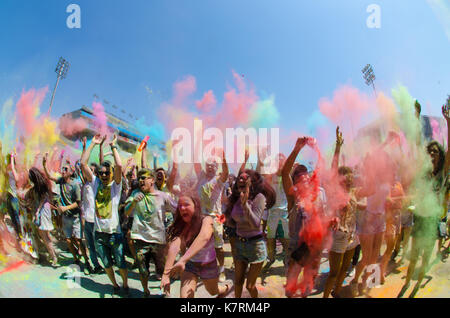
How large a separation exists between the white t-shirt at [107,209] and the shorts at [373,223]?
10.8 ft

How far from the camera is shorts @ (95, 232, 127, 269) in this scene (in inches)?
131

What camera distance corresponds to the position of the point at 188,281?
2.72 meters

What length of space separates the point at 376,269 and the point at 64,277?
4191mm

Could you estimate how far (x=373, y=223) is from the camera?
3.32 metres

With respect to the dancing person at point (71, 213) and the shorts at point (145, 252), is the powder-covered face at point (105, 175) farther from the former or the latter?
the dancing person at point (71, 213)

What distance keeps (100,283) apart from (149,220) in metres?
1.26

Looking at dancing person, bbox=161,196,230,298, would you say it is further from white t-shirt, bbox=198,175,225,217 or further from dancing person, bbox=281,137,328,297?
dancing person, bbox=281,137,328,297

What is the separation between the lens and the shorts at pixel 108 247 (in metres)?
3.34

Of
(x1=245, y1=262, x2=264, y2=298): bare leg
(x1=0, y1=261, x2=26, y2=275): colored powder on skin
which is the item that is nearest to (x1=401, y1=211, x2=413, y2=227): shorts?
(x1=245, y1=262, x2=264, y2=298): bare leg

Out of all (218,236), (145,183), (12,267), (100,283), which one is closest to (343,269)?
(218,236)

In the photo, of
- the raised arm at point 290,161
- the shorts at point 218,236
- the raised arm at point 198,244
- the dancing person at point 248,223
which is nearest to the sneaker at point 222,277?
the shorts at point 218,236

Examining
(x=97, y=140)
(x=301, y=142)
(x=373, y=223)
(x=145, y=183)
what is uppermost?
(x=97, y=140)

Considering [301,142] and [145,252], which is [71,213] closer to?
[145,252]
